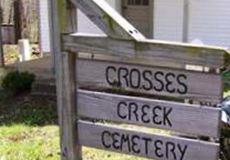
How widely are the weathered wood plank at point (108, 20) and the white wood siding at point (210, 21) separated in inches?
347

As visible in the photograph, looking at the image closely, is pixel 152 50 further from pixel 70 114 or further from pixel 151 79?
pixel 70 114

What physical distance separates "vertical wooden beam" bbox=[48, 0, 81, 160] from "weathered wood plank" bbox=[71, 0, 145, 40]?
0.46ft

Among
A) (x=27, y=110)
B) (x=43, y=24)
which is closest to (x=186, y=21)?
(x=43, y=24)

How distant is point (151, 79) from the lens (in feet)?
9.80

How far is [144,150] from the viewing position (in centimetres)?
310

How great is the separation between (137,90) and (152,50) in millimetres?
251

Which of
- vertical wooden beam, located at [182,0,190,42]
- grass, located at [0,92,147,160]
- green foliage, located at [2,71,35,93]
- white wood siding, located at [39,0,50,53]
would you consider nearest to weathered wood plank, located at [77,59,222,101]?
grass, located at [0,92,147,160]

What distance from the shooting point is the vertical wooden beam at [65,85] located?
10.7ft

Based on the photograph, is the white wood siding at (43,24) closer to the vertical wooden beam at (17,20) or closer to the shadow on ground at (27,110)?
the vertical wooden beam at (17,20)

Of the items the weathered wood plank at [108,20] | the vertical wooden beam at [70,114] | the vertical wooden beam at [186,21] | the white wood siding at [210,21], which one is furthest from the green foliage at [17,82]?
the weathered wood plank at [108,20]

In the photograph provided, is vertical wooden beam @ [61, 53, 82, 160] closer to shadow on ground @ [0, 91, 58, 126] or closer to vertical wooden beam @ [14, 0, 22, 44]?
shadow on ground @ [0, 91, 58, 126]

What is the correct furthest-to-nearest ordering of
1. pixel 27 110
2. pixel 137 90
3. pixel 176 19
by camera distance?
pixel 176 19
pixel 27 110
pixel 137 90

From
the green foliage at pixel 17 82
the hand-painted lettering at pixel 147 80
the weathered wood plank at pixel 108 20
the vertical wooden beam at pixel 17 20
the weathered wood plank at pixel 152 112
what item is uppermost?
the weathered wood plank at pixel 108 20

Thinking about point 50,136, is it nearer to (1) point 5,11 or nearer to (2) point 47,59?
(2) point 47,59
